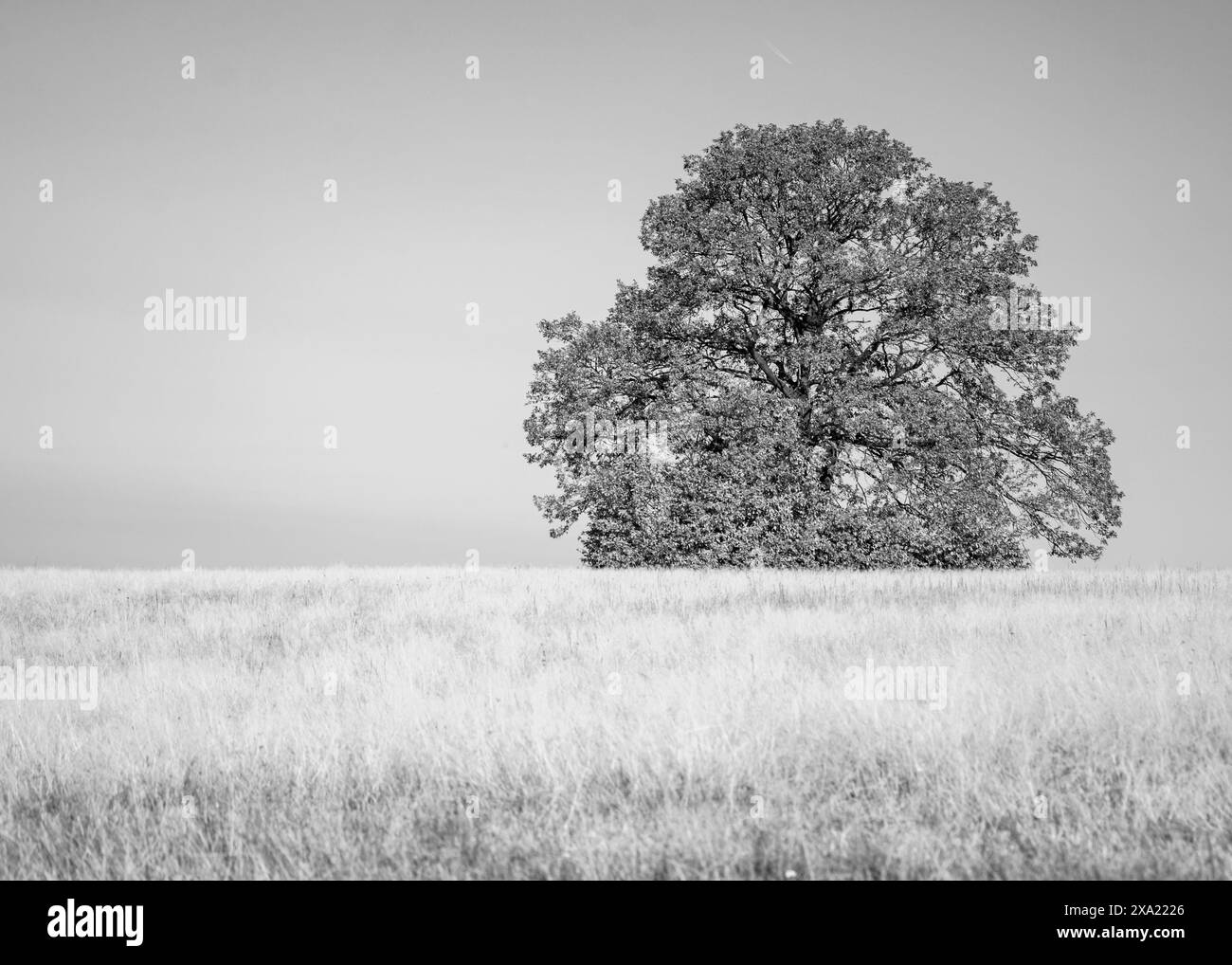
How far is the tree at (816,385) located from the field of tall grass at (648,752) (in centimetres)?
941

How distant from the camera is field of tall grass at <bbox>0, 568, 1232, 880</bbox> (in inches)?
221

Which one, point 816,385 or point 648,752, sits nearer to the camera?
point 648,752

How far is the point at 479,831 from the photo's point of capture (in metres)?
6.07

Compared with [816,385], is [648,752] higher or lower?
lower

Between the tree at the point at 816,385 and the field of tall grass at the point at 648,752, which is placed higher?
the tree at the point at 816,385

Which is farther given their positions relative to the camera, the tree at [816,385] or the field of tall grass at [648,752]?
the tree at [816,385]

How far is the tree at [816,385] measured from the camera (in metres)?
23.1

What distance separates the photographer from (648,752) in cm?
709

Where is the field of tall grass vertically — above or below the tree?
below

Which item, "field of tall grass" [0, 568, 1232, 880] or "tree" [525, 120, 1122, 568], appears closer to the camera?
"field of tall grass" [0, 568, 1232, 880]

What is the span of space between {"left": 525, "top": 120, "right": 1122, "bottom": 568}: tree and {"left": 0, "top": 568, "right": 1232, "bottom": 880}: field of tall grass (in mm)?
9413

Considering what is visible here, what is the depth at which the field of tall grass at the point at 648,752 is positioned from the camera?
561 centimetres

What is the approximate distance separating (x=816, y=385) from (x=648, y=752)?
18988 millimetres
